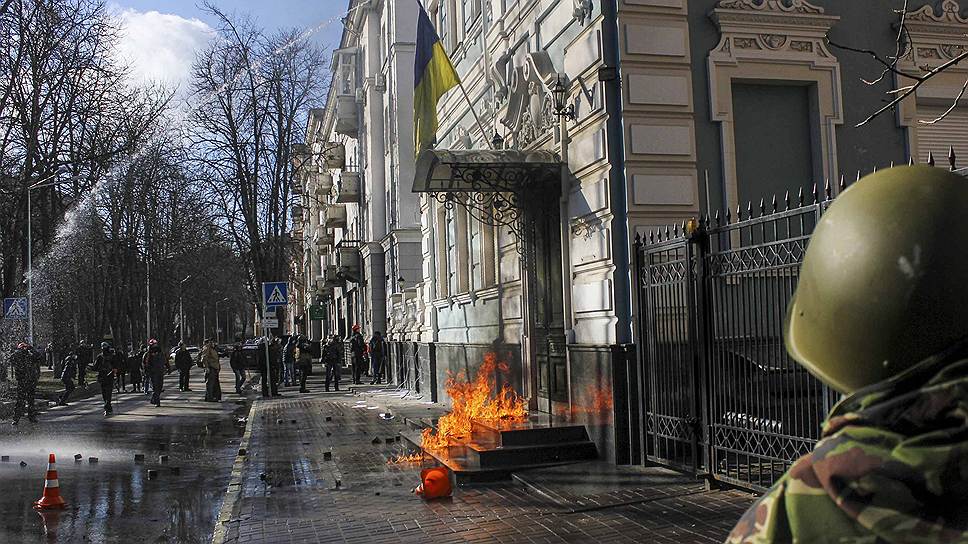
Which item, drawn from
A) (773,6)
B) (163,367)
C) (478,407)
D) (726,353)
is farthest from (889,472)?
(163,367)

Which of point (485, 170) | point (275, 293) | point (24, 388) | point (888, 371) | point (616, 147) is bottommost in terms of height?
point (24, 388)

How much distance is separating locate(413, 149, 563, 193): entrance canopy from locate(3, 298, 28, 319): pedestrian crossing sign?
1958 centimetres

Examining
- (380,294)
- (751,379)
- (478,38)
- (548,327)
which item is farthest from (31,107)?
(751,379)

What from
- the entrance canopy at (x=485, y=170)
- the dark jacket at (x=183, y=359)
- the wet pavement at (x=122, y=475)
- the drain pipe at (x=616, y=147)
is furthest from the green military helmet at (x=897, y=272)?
the dark jacket at (x=183, y=359)

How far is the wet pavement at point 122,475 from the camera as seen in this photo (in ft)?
29.5

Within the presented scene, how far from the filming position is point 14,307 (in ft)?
91.5

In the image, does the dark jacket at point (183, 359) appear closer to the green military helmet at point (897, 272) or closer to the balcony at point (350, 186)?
the balcony at point (350, 186)

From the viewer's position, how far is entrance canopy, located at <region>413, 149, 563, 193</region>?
1211 centimetres

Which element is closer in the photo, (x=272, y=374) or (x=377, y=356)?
(x=272, y=374)

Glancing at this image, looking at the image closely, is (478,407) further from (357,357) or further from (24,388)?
(357,357)

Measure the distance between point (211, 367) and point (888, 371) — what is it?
27.4 meters

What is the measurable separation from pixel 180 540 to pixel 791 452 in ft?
17.4

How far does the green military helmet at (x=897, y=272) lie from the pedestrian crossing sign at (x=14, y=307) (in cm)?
3000

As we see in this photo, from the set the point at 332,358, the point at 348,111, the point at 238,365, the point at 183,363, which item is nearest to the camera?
the point at 332,358
